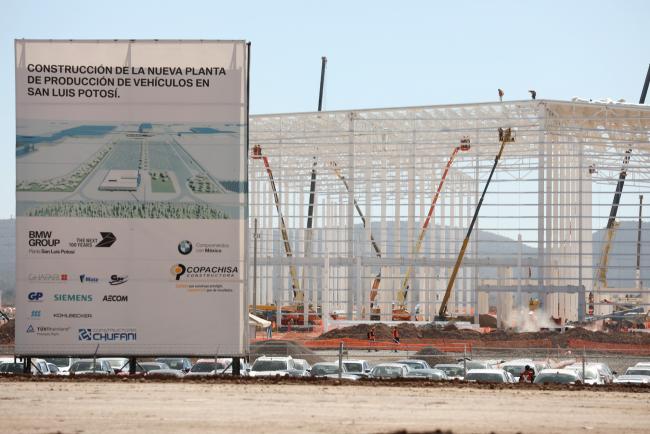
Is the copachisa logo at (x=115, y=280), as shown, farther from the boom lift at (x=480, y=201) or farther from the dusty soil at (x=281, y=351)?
the boom lift at (x=480, y=201)

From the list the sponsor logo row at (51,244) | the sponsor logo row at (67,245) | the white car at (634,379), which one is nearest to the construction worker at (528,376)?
the white car at (634,379)

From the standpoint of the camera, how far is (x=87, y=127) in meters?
26.7

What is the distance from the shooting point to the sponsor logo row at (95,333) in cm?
2631

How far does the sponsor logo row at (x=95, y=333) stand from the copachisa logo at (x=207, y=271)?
1682 millimetres

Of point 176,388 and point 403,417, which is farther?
point 176,388

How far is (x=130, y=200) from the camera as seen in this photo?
1047 inches

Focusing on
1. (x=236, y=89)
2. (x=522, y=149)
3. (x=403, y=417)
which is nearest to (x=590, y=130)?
(x=522, y=149)

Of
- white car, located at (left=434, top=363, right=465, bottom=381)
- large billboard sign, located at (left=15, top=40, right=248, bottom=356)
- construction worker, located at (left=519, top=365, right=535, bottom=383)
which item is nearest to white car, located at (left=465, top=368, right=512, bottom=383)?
construction worker, located at (left=519, top=365, right=535, bottom=383)

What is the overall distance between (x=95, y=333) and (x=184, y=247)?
275 cm

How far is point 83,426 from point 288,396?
230 inches

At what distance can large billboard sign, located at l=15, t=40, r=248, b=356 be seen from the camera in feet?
86.4

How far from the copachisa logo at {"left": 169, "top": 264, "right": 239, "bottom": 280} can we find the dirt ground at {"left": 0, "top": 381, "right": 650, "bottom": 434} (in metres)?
2.38

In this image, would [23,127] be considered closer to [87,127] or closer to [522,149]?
[87,127]

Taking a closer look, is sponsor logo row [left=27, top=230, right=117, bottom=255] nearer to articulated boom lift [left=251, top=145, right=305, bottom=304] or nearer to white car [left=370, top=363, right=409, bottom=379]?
white car [left=370, top=363, right=409, bottom=379]
